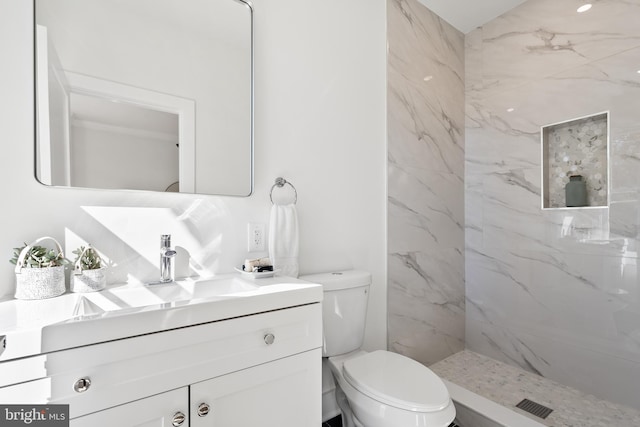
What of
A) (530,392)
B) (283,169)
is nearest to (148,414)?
(283,169)

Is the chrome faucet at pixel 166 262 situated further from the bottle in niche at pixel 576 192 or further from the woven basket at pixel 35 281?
the bottle in niche at pixel 576 192

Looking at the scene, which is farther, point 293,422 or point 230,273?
point 230,273

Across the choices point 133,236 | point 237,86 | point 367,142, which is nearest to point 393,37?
point 367,142

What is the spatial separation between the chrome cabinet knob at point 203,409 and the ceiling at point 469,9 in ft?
8.36

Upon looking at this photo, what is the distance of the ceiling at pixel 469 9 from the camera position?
2182 mm

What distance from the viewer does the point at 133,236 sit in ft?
3.96

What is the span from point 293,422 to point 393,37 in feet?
6.95

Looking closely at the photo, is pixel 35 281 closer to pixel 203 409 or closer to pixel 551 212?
pixel 203 409

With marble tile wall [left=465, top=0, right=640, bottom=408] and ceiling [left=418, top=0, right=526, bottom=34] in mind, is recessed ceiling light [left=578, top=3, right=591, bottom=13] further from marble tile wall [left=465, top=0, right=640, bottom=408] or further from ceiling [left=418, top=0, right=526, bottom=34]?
ceiling [left=418, top=0, right=526, bottom=34]

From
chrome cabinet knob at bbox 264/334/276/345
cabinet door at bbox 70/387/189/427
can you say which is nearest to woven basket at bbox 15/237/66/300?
cabinet door at bbox 70/387/189/427

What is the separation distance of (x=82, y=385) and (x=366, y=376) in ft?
3.20

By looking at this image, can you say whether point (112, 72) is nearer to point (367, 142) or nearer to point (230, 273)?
point (230, 273)

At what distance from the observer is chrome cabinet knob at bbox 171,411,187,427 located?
852 mm

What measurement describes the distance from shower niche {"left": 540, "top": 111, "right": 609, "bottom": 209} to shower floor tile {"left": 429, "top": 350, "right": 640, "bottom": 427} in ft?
3.68
